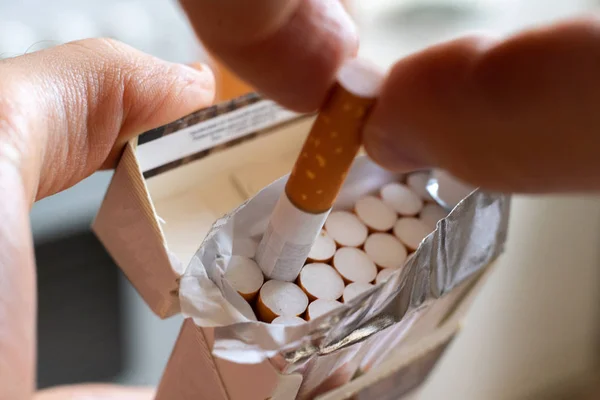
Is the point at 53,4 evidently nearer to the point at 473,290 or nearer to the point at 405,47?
the point at 405,47

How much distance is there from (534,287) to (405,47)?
42cm

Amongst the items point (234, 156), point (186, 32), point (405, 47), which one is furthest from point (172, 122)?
point (405, 47)

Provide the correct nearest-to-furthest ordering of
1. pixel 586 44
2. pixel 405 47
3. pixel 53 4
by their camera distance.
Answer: pixel 586 44
pixel 53 4
pixel 405 47

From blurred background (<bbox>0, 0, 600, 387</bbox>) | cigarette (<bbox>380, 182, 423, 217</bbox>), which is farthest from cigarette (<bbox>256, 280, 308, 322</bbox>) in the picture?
blurred background (<bbox>0, 0, 600, 387</bbox>)

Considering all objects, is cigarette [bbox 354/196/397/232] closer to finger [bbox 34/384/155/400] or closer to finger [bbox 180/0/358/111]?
finger [bbox 180/0/358/111]

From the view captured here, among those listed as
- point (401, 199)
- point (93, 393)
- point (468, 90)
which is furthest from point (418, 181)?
point (93, 393)

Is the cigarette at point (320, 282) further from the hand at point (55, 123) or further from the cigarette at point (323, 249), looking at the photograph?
the hand at point (55, 123)

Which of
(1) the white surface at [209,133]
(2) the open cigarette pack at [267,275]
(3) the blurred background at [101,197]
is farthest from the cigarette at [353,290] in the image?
(3) the blurred background at [101,197]

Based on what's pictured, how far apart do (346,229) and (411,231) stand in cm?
4

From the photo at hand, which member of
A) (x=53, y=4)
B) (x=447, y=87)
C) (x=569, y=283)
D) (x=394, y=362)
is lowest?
(x=569, y=283)

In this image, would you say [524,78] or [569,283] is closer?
[524,78]

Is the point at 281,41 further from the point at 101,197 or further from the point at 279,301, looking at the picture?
the point at 101,197

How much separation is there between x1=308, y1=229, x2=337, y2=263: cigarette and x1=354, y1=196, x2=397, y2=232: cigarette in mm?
34

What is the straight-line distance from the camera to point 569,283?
0.99m
